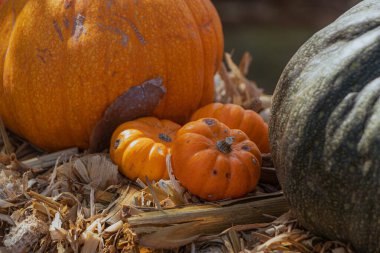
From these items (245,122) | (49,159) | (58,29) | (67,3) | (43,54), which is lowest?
(49,159)

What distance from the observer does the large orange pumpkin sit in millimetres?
2936

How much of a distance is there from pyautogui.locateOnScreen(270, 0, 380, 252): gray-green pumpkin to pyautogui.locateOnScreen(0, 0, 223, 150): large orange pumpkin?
877 millimetres

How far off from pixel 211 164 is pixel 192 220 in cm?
26

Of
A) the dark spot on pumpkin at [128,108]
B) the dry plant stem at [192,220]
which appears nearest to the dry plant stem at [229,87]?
the dark spot on pumpkin at [128,108]

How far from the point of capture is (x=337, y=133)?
2.10 m

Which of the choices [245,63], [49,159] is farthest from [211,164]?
[245,63]

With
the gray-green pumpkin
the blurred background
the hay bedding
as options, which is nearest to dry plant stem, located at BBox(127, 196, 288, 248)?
the hay bedding

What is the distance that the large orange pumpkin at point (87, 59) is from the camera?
2936 millimetres

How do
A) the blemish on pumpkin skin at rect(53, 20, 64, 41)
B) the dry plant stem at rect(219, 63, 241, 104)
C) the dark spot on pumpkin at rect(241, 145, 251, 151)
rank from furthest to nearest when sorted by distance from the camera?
1. the dry plant stem at rect(219, 63, 241, 104)
2. the blemish on pumpkin skin at rect(53, 20, 64, 41)
3. the dark spot on pumpkin at rect(241, 145, 251, 151)

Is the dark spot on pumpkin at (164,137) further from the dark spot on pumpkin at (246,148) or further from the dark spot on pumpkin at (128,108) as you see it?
the dark spot on pumpkin at (246,148)

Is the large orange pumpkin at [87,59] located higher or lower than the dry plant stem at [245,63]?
higher

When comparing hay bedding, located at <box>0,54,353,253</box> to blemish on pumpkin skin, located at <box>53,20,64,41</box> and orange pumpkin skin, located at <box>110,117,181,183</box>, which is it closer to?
orange pumpkin skin, located at <box>110,117,181,183</box>

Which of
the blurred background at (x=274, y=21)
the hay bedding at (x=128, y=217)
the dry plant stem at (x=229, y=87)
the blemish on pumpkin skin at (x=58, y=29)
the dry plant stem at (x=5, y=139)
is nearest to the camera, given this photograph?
the hay bedding at (x=128, y=217)

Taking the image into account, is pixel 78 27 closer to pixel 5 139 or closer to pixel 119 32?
pixel 119 32
